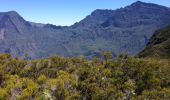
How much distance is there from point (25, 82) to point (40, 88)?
27.8ft

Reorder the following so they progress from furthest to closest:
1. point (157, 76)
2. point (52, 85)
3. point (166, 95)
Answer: point (157, 76)
point (52, 85)
point (166, 95)

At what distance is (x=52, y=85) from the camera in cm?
14588

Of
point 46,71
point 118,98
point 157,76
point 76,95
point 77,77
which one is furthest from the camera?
point 46,71

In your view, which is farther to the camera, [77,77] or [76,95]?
[77,77]

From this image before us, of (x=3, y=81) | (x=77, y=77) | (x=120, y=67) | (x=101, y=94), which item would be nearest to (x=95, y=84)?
(x=101, y=94)

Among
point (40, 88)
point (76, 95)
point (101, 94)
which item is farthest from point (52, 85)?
point (101, 94)

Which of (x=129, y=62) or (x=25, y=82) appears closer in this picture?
(x=25, y=82)

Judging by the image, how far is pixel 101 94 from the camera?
422 ft

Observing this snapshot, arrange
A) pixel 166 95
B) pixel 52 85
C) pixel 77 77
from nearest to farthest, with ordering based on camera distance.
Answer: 1. pixel 166 95
2. pixel 52 85
3. pixel 77 77

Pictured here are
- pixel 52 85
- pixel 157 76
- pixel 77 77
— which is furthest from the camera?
pixel 77 77

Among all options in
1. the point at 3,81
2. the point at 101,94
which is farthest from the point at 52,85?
the point at 3,81

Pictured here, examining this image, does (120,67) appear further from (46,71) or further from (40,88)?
(40,88)

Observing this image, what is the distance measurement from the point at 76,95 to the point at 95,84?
14.6 meters

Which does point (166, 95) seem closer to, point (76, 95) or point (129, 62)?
point (76, 95)
